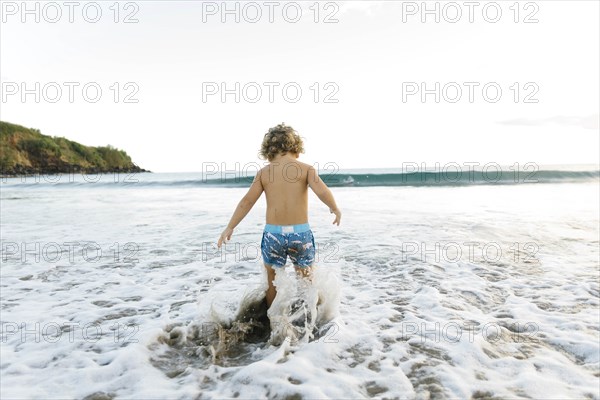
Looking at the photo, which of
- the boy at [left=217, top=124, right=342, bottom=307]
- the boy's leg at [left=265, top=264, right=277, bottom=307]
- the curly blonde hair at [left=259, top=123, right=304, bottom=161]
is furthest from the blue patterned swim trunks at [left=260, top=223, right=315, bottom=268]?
the curly blonde hair at [left=259, top=123, right=304, bottom=161]

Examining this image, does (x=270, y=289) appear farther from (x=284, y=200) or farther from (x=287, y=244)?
(x=284, y=200)

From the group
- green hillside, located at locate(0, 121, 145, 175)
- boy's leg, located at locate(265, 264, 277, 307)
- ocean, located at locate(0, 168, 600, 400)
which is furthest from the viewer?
green hillside, located at locate(0, 121, 145, 175)

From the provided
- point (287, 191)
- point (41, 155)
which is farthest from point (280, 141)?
point (41, 155)

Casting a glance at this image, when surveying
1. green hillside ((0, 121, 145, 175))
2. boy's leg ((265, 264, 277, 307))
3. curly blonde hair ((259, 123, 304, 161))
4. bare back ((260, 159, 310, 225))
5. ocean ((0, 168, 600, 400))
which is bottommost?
ocean ((0, 168, 600, 400))

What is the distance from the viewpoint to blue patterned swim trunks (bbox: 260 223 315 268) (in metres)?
3.93

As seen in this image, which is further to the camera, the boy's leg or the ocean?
the boy's leg

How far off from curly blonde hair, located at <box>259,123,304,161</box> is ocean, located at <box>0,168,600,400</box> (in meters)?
1.29

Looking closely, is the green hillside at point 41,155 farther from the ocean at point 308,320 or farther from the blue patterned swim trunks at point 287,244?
the blue patterned swim trunks at point 287,244

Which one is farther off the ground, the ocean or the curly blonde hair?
the curly blonde hair

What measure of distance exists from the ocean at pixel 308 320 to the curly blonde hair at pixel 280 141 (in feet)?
4.23

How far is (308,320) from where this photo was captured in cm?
408

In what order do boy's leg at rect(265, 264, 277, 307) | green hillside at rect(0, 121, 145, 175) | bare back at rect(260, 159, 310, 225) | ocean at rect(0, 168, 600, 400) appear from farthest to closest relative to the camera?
1. green hillside at rect(0, 121, 145, 175)
2. boy's leg at rect(265, 264, 277, 307)
3. bare back at rect(260, 159, 310, 225)
4. ocean at rect(0, 168, 600, 400)

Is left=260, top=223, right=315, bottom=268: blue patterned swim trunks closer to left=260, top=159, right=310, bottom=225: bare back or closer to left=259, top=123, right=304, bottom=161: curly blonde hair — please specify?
left=260, top=159, right=310, bottom=225: bare back

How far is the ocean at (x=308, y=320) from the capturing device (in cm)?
298
